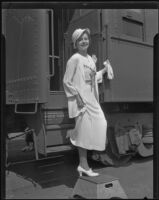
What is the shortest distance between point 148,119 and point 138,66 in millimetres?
744

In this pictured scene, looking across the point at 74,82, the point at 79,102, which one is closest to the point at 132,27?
the point at 74,82

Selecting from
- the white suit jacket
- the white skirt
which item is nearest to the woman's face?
the white suit jacket

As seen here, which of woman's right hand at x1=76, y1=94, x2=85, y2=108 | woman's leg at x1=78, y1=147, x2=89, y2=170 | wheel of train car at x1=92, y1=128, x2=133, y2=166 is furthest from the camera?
wheel of train car at x1=92, y1=128, x2=133, y2=166

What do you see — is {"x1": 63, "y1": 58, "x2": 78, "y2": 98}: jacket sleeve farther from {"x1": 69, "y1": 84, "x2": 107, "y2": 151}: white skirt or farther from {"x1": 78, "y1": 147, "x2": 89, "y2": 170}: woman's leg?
{"x1": 78, "y1": 147, "x2": 89, "y2": 170}: woman's leg

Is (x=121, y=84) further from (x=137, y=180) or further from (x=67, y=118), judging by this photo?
(x=137, y=180)

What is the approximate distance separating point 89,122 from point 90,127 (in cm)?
5

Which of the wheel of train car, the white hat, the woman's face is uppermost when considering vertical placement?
the white hat

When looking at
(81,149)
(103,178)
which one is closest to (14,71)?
(81,149)

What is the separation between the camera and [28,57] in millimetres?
2969

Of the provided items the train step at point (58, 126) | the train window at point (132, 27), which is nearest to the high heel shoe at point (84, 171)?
the train step at point (58, 126)

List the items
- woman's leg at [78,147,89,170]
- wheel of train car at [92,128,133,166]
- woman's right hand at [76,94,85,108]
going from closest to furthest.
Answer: woman's right hand at [76,94,85,108]
woman's leg at [78,147,89,170]
wheel of train car at [92,128,133,166]

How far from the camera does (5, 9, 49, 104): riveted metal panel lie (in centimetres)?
294

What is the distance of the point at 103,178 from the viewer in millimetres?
2896

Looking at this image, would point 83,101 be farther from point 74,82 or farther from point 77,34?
point 77,34
